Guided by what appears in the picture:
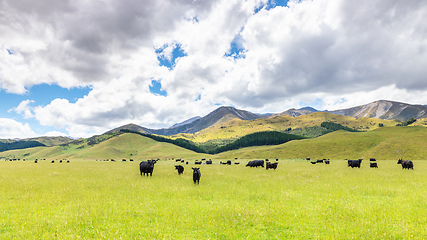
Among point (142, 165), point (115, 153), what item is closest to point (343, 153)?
point (142, 165)

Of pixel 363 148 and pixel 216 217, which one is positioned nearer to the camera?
pixel 216 217

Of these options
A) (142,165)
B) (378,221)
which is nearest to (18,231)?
(378,221)

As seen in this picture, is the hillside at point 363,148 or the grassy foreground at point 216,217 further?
the hillside at point 363,148

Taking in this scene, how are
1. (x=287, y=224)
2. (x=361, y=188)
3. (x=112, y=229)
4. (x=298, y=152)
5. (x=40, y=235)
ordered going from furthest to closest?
(x=298, y=152) → (x=361, y=188) → (x=287, y=224) → (x=112, y=229) → (x=40, y=235)

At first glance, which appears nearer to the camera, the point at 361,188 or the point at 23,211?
the point at 23,211

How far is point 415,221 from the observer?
9234mm

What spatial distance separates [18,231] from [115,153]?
180464 millimetres

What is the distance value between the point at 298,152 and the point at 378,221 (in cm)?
9900

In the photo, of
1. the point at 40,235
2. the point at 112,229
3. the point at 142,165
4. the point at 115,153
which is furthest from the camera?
the point at 115,153

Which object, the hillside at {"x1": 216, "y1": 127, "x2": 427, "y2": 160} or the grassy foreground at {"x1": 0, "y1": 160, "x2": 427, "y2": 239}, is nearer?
the grassy foreground at {"x1": 0, "y1": 160, "x2": 427, "y2": 239}

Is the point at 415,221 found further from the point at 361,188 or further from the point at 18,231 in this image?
the point at 18,231

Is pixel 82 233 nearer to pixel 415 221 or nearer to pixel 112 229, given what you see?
pixel 112 229

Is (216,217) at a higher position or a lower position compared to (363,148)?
lower

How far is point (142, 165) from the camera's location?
28.5 metres
